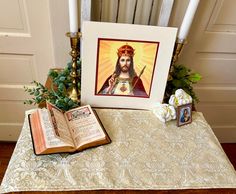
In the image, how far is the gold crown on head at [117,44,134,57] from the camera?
70cm

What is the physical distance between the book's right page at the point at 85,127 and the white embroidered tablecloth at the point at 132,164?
0.10ft

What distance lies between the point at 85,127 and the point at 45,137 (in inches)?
5.2

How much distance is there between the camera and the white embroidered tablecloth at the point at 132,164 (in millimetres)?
550

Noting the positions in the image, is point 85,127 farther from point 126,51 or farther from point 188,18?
point 188,18

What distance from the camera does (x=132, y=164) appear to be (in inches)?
24.0

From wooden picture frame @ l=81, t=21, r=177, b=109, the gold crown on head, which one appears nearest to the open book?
wooden picture frame @ l=81, t=21, r=177, b=109

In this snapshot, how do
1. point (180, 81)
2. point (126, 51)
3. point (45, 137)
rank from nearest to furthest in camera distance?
point (45, 137) → point (126, 51) → point (180, 81)

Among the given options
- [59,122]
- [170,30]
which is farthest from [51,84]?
[170,30]

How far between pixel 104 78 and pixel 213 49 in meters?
0.65

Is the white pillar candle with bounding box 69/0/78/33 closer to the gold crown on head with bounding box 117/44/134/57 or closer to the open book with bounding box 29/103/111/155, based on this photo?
the gold crown on head with bounding box 117/44/134/57

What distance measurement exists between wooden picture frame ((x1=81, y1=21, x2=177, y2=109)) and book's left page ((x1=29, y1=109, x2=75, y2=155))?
0.19m

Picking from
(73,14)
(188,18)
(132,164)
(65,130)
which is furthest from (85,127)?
(188,18)

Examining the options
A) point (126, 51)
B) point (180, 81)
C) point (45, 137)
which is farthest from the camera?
point (180, 81)

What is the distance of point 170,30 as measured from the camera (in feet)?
2.24
